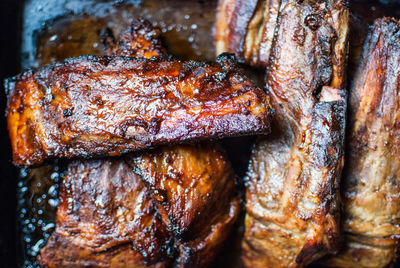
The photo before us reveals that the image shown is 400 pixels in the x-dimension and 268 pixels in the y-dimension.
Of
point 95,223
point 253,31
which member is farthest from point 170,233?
point 253,31

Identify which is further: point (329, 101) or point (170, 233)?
point (170, 233)

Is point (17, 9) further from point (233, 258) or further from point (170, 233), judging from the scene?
point (233, 258)

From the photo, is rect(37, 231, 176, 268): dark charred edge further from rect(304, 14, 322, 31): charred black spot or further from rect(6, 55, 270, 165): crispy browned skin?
rect(304, 14, 322, 31): charred black spot

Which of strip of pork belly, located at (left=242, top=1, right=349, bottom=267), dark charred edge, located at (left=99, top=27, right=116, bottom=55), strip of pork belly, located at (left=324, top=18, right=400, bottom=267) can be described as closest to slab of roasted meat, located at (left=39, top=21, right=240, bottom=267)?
dark charred edge, located at (left=99, top=27, right=116, bottom=55)

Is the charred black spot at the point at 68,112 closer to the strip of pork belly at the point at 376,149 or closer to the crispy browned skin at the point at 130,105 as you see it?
the crispy browned skin at the point at 130,105

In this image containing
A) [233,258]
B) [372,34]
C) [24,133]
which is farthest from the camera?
[233,258]

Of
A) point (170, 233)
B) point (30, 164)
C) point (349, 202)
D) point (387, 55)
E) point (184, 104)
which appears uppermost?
point (387, 55)
